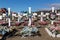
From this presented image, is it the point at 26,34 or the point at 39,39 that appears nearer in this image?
the point at 39,39

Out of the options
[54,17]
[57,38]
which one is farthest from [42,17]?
[57,38]

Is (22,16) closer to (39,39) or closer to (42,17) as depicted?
(42,17)

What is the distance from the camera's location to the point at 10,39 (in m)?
16.1

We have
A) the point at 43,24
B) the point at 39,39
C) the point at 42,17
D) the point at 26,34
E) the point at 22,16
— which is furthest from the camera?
the point at 22,16

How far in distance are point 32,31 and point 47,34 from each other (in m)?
1.41

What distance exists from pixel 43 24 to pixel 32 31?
6.25 metres

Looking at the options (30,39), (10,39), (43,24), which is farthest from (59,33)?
(43,24)

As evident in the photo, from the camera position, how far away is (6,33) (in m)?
18.0

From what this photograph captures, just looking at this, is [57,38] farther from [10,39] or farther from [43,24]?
[43,24]

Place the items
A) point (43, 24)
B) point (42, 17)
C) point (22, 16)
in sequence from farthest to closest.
A: point (22, 16) → point (42, 17) → point (43, 24)

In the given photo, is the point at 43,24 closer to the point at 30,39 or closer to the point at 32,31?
the point at 32,31

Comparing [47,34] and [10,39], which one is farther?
[47,34]

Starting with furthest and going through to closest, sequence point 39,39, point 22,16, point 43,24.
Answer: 1. point 22,16
2. point 43,24
3. point 39,39

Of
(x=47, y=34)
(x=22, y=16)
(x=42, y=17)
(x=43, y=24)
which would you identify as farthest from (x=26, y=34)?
(x=22, y=16)
